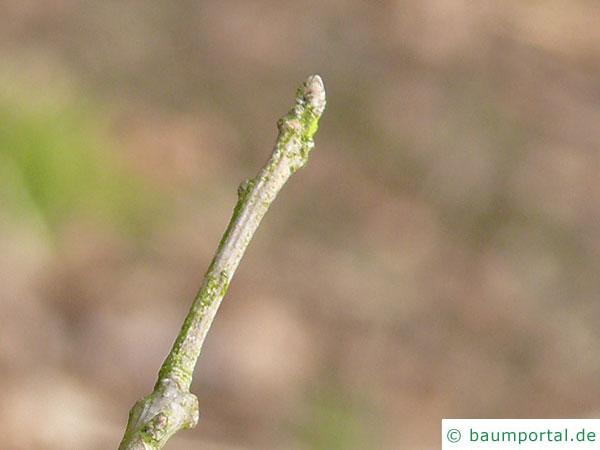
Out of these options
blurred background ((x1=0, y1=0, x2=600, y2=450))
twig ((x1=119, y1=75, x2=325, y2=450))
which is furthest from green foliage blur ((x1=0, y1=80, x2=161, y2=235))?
twig ((x1=119, y1=75, x2=325, y2=450))

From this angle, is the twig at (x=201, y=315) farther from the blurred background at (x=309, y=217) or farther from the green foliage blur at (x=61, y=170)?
the green foliage blur at (x=61, y=170)

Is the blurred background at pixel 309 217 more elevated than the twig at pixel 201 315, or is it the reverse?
the blurred background at pixel 309 217

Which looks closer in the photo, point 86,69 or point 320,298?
point 320,298

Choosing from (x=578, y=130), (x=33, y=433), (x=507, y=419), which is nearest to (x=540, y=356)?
(x=507, y=419)

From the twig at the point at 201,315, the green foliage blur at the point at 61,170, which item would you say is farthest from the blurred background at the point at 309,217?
the twig at the point at 201,315

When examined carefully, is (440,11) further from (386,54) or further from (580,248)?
(580,248)

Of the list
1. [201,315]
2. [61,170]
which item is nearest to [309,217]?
[61,170]
